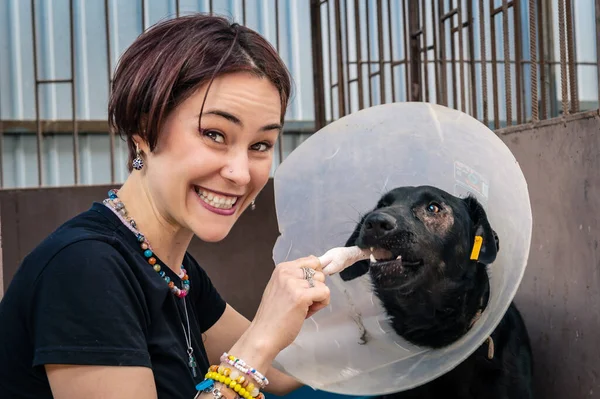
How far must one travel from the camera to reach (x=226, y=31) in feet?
3.40

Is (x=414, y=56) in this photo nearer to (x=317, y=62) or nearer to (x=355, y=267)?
(x=317, y=62)

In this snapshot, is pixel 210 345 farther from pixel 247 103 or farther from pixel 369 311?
pixel 247 103

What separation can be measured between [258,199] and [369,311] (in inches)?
67.0

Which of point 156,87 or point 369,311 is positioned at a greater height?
point 156,87

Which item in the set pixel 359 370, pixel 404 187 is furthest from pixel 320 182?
pixel 359 370

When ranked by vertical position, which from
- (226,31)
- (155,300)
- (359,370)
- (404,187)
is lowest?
(359,370)

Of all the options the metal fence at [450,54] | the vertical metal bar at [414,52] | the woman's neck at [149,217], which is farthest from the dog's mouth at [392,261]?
the vertical metal bar at [414,52]

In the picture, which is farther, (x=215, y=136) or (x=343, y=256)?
(x=343, y=256)

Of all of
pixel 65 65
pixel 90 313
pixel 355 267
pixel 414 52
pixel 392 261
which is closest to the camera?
pixel 90 313

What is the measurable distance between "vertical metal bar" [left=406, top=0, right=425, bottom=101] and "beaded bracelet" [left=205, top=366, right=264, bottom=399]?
1870 millimetres

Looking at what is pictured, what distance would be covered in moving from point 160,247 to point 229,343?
36cm

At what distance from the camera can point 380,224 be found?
1.20 meters

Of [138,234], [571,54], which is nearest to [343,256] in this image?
[138,234]

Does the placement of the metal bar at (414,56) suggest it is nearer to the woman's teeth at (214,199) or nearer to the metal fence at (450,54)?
the metal fence at (450,54)
